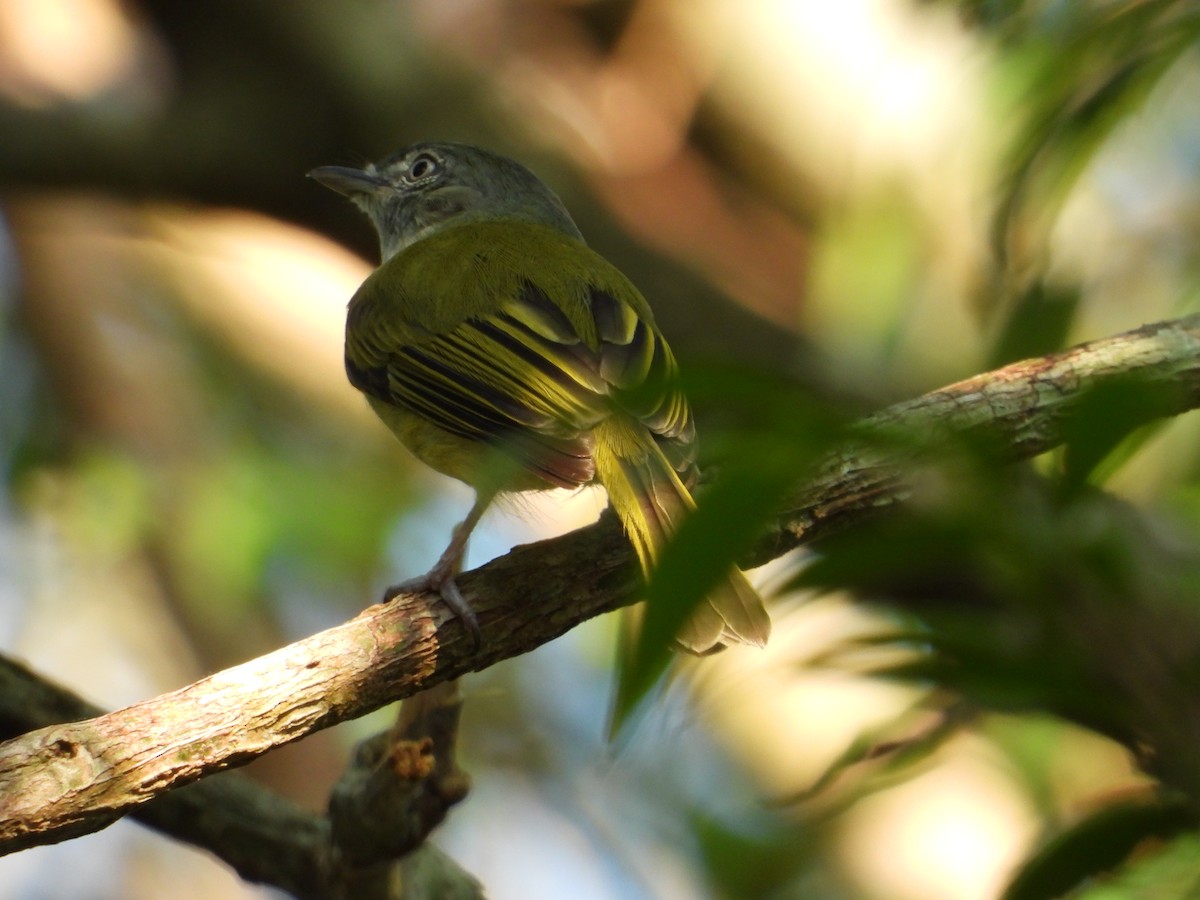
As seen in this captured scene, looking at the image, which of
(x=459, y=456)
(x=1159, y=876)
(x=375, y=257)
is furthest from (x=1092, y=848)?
(x=375, y=257)

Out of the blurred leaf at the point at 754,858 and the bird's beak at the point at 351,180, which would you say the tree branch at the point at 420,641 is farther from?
the bird's beak at the point at 351,180

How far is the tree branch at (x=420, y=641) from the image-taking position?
222 centimetres

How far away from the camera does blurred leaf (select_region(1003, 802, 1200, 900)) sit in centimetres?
132

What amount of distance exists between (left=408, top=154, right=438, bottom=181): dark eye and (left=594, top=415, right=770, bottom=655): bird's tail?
2611mm

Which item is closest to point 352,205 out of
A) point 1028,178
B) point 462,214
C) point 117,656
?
point 462,214

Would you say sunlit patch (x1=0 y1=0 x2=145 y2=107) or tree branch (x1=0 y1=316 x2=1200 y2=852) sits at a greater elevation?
sunlit patch (x1=0 y1=0 x2=145 y2=107)

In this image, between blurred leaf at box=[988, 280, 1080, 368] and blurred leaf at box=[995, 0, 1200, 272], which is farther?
blurred leaf at box=[988, 280, 1080, 368]

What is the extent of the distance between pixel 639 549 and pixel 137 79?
5072mm

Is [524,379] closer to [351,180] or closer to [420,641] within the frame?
[420,641]

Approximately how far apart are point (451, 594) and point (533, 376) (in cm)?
88

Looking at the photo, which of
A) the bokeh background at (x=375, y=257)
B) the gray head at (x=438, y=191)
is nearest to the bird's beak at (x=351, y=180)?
the gray head at (x=438, y=191)

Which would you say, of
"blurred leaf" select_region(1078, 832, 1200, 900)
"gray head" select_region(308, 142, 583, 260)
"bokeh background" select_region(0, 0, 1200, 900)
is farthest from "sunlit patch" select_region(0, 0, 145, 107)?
"blurred leaf" select_region(1078, 832, 1200, 900)

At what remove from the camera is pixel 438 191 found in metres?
5.50

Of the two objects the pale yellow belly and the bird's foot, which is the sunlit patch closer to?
the pale yellow belly
